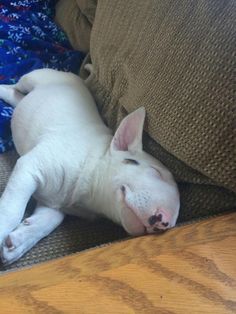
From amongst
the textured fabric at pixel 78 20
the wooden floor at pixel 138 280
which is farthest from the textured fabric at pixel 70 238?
the textured fabric at pixel 78 20

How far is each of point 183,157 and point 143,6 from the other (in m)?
0.47

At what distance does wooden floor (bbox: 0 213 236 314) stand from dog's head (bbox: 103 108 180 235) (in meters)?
0.12

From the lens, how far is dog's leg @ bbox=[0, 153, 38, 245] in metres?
0.96

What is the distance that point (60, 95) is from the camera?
1323 millimetres

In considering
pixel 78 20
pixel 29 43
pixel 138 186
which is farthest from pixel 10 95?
pixel 138 186

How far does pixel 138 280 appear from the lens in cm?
65

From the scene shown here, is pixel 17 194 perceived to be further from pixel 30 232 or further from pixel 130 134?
pixel 130 134

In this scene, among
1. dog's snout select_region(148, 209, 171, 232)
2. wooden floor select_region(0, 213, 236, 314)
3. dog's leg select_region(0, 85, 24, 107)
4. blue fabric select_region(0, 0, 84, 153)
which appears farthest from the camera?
blue fabric select_region(0, 0, 84, 153)

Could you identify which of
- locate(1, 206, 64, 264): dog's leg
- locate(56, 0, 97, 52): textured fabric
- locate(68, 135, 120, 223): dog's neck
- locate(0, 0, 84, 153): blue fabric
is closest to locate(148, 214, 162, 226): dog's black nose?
locate(68, 135, 120, 223): dog's neck

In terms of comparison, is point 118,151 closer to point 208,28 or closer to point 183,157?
point 183,157

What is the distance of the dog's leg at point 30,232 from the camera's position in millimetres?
921

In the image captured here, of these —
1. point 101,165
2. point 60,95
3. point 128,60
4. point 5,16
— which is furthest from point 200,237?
point 5,16

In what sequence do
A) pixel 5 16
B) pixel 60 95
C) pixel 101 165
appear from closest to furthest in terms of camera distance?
pixel 101 165 → pixel 60 95 → pixel 5 16

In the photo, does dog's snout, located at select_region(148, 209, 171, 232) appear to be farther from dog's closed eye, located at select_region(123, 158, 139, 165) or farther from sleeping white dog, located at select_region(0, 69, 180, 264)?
dog's closed eye, located at select_region(123, 158, 139, 165)
